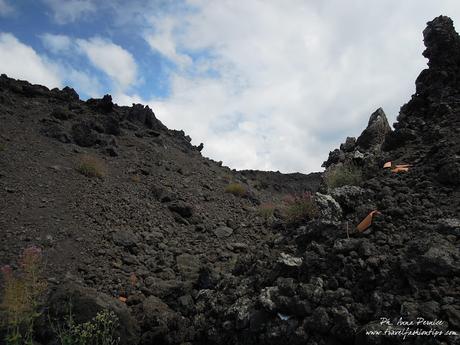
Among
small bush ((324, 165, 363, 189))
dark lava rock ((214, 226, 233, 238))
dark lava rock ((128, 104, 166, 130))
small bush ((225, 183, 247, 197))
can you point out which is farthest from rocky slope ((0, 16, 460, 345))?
dark lava rock ((128, 104, 166, 130))

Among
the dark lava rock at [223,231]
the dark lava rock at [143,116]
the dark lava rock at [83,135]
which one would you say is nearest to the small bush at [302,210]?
the dark lava rock at [223,231]

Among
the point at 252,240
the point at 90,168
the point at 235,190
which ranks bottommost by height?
the point at 252,240

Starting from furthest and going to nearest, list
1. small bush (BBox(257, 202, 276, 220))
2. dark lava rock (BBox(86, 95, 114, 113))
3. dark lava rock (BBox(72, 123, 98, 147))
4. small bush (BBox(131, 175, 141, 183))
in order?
dark lava rock (BBox(86, 95, 114, 113)) → dark lava rock (BBox(72, 123, 98, 147)) → small bush (BBox(257, 202, 276, 220)) → small bush (BBox(131, 175, 141, 183))

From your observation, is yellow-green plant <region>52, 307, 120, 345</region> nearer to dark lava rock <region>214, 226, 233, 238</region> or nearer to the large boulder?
dark lava rock <region>214, 226, 233, 238</region>

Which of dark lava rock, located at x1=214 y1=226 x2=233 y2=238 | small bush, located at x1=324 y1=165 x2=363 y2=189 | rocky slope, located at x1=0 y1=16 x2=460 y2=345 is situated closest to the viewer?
rocky slope, located at x1=0 y1=16 x2=460 y2=345

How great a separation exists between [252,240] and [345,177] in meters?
4.35

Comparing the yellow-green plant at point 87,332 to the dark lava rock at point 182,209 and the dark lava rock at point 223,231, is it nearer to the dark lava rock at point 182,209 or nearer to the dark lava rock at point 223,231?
the dark lava rock at point 223,231

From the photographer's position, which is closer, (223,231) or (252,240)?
(252,240)

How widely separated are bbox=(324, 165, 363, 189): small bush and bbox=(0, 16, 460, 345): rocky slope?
17cm

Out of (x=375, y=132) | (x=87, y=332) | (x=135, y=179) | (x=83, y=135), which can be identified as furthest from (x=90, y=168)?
(x=375, y=132)

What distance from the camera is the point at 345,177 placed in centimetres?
675

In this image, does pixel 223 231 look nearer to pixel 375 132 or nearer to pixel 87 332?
pixel 375 132

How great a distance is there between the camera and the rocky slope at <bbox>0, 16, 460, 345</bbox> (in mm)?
3701

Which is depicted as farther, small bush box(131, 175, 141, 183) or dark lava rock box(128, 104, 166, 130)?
dark lava rock box(128, 104, 166, 130)
